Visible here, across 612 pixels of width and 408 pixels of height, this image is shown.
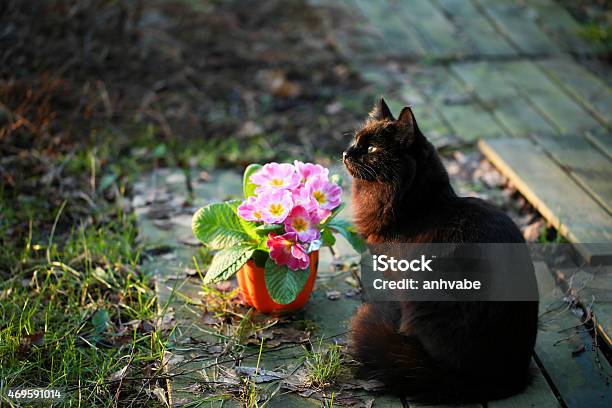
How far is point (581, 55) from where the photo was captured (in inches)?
212

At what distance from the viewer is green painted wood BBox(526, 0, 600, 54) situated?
5.48 meters

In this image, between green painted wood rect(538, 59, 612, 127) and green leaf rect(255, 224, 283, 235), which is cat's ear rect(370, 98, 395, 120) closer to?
green leaf rect(255, 224, 283, 235)

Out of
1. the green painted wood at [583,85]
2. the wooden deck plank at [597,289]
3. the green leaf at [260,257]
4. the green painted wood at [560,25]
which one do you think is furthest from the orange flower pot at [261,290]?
the green painted wood at [560,25]

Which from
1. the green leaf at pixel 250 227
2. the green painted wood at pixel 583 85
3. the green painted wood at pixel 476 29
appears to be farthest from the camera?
the green painted wood at pixel 476 29

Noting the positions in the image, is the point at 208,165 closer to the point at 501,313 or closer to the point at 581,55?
the point at 501,313

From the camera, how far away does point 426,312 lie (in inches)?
99.4

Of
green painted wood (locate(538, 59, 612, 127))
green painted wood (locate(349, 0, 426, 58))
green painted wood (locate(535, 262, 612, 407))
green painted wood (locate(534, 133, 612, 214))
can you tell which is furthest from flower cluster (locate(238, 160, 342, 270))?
green painted wood (locate(349, 0, 426, 58))

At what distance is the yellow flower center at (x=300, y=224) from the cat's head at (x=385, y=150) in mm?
284

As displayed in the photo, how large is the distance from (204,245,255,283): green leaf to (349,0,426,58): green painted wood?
3194mm

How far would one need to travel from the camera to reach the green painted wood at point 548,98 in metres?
4.51

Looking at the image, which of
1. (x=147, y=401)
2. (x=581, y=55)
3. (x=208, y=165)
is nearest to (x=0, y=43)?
(x=208, y=165)

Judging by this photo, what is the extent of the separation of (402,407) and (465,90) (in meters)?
3.08

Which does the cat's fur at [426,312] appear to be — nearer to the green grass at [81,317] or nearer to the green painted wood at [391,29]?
the green grass at [81,317]

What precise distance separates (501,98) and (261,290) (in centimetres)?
275
